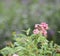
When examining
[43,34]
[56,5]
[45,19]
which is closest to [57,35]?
[45,19]

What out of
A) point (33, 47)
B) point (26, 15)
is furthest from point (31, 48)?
A: point (26, 15)

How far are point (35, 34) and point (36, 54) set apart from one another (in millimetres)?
195

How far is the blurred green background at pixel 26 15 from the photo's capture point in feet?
14.3

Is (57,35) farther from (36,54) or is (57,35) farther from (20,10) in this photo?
(36,54)

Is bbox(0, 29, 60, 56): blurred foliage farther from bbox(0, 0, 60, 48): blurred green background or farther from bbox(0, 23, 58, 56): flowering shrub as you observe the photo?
bbox(0, 0, 60, 48): blurred green background

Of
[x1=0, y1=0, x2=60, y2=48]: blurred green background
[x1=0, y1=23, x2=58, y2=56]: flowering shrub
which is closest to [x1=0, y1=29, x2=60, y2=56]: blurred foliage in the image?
[x1=0, y1=23, x2=58, y2=56]: flowering shrub

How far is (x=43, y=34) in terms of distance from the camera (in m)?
3.23

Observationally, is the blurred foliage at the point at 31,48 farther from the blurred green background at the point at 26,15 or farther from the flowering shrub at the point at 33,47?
the blurred green background at the point at 26,15

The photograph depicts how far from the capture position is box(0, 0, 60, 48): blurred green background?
172 inches

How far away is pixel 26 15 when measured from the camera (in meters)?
4.55

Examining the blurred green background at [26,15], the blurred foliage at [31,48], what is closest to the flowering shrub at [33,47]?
the blurred foliage at [31,48]

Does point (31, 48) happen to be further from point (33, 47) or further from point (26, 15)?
point (26, 15)

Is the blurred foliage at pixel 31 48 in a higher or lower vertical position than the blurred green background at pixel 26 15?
lower

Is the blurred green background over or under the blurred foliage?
over
